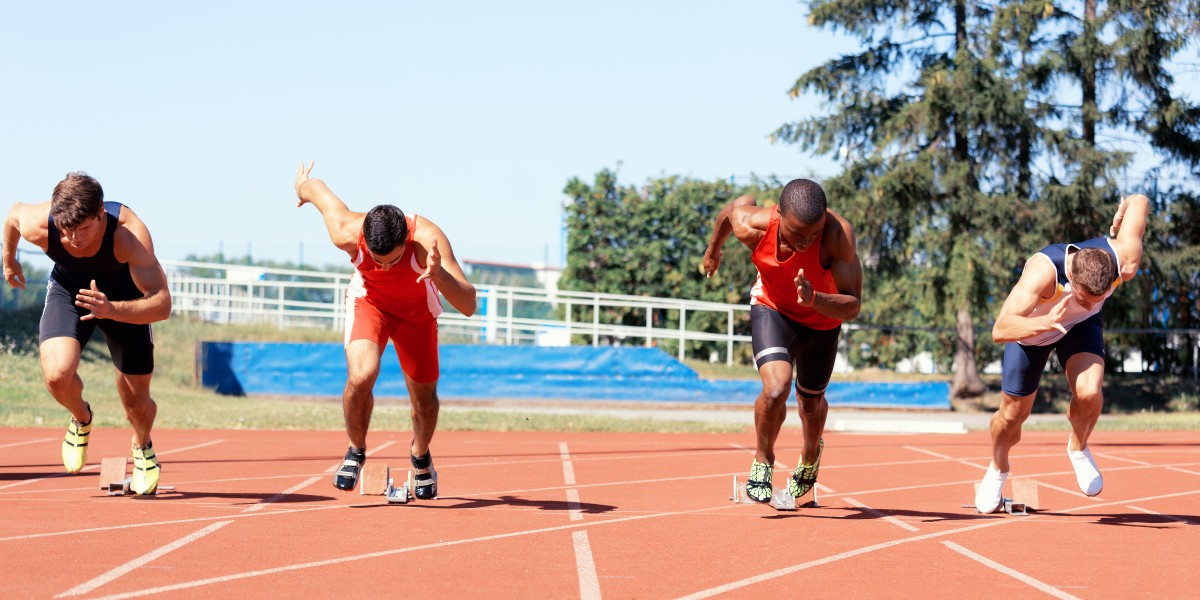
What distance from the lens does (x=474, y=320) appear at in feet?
89.1

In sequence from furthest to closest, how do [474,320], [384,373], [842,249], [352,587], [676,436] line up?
[474,320] < [384,373] < [676,436] < [842,249] < [352,587]

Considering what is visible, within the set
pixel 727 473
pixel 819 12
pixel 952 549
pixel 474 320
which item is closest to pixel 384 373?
pixel 474 320

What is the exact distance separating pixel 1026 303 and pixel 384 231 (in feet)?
11.8

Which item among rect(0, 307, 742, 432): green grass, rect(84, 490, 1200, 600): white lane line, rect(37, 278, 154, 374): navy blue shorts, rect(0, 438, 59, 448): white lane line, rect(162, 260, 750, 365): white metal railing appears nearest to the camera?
rect(84, 490, 1200, 600): white lane line

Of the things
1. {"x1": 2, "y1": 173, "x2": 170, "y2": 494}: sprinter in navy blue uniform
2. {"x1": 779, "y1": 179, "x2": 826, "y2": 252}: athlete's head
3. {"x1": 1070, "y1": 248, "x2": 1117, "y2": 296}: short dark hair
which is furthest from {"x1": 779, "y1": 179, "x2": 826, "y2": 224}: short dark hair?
{"x1": 2, "y1": 173, "x2": 170, "y2": 494}: sprinter in navy blue uniform

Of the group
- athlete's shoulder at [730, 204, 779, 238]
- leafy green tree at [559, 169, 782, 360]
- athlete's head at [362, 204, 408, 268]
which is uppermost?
leafy green tree at [559, 169, 782, 360]

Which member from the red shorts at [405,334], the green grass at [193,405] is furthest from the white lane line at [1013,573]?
the green grass at [193,405]

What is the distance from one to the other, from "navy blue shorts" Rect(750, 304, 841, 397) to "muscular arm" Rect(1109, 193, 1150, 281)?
168 centimetres

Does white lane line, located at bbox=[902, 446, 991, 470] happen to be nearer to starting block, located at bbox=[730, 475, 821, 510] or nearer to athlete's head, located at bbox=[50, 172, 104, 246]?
starting block, located at bbox=[730, 475, 821, 510]

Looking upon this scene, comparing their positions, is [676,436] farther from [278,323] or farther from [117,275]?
[278,323]

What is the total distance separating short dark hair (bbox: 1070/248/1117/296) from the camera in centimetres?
665

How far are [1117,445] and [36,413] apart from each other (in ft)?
45.0

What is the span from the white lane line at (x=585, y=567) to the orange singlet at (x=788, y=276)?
74.1 inches

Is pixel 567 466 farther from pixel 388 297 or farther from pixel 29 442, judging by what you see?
pixel 29 442
